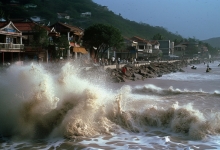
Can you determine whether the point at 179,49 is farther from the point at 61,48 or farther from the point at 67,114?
the point at 67,114

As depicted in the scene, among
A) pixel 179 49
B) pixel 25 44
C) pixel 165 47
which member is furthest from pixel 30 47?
pixel 179 49

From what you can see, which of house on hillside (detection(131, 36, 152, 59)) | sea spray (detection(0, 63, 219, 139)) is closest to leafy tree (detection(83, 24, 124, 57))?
house on hillside (detection(131, 36, 152, 59))

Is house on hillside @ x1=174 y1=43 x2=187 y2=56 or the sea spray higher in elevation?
house on hillside @ x1=174 y1=43 x2=187 y2=56

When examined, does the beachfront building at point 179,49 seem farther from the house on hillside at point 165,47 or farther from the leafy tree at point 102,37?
the leafy tree at point 102,37

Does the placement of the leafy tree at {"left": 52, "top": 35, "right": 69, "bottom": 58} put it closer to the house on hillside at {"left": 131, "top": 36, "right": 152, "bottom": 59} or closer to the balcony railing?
the balcony railing

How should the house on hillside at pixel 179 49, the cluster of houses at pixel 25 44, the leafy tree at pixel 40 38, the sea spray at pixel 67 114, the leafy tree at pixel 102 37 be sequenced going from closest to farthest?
the sea spray at pixel 67 114 → the cluster of houses at pixel 25 44 → the leafy tree at pixel 40 38 → the leafy tree at pixel 102 37 → the house on hillside at pixel 179 49

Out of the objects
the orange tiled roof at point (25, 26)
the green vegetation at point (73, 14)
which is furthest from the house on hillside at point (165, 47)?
the orange tiled roof at point (25, 26)

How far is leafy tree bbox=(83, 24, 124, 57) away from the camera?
46.9m

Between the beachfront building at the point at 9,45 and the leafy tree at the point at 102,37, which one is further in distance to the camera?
the leafy tree at the point at 102,37

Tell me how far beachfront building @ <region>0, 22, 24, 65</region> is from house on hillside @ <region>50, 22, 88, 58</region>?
1047 cm

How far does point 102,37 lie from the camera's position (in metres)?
46.9

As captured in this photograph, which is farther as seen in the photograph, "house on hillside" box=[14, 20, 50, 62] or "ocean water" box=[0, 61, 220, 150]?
"house on hillside" box=[14, 20, 50, 62]

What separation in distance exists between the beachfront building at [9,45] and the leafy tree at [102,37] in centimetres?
1450

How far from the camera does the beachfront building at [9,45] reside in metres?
32.2
